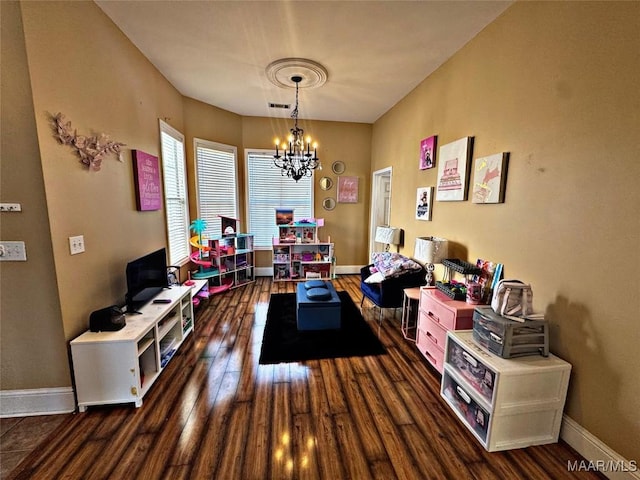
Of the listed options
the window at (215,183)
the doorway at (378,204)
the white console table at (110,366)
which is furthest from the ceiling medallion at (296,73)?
the white console table at (110,366)

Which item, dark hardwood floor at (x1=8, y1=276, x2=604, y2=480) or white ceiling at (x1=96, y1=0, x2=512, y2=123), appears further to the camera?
white ceiling at (x1=96, y1=0, x2=512, y2=123)

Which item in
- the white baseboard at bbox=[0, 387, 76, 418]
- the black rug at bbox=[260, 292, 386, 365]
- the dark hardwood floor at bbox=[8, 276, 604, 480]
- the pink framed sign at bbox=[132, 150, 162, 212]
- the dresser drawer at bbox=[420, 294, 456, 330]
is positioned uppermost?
the pink framed sign at bbox=[132, 150, 162, 212]

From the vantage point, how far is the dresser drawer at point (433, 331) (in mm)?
2254

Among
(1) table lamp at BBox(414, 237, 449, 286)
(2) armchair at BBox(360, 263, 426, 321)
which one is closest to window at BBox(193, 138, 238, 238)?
(2) armchair at BBox(360, 263, 426, 321)

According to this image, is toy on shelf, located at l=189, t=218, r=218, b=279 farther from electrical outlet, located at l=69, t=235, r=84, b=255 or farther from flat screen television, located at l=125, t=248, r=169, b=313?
electrical outlet, located at l=69, t=235, r=84, b=255

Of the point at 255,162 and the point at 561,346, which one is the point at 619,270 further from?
the point at 255,162

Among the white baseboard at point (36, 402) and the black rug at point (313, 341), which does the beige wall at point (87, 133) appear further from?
the black rug at point (313, 341)

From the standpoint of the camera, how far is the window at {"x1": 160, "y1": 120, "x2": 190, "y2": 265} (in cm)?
338

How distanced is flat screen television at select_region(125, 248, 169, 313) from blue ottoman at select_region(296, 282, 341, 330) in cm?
148

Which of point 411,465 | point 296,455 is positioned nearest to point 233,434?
point 296,455

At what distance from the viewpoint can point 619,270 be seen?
139 cm

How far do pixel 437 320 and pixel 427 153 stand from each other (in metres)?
1.99

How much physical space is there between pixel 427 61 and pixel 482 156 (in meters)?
1.30

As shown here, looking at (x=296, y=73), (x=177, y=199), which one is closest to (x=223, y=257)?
(x=177, y=199)
